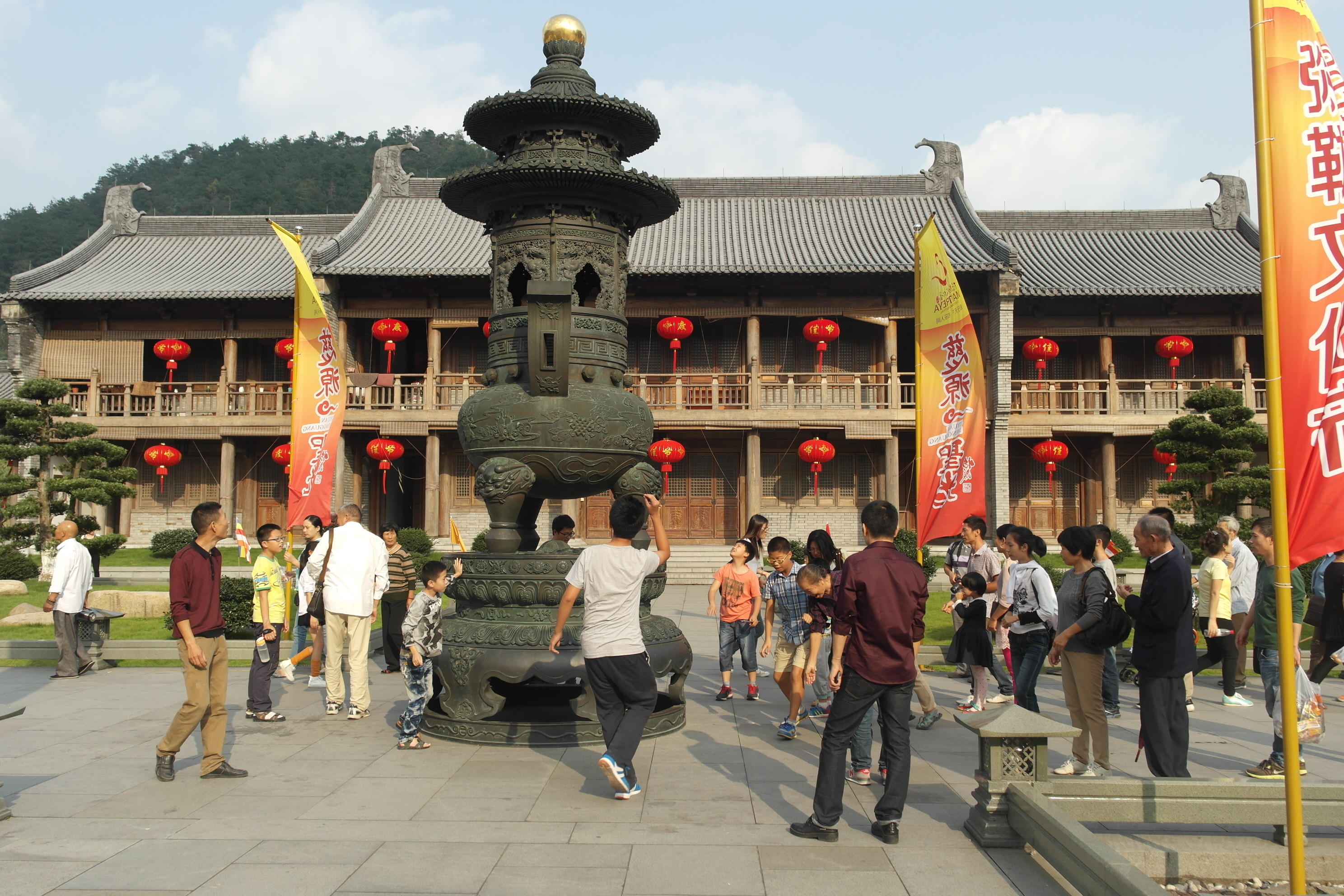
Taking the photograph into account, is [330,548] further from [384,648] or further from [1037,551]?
[1037,551]

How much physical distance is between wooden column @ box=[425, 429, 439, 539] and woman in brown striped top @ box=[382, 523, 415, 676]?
12.9 metres

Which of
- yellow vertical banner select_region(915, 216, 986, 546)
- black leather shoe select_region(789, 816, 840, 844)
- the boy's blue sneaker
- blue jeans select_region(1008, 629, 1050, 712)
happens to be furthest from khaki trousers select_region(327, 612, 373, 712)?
yellow vertical banner select_region(915, 216, 986, 546)

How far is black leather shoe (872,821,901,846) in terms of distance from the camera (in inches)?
166

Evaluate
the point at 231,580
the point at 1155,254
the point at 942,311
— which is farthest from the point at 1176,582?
the point at 1155,254

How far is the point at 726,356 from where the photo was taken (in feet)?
77.5

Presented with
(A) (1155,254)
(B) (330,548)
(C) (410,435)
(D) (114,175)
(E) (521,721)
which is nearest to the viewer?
(E) (521,721)

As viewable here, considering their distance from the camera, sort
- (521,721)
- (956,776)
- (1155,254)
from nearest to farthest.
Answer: (956,776) → (521,721) → (1155,254)

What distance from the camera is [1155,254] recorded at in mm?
24984

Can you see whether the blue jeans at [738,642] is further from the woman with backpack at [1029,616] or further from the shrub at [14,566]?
the shrub at [14,566]

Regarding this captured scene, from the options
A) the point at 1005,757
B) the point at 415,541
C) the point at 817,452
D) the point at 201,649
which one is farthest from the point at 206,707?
the point at 817,452

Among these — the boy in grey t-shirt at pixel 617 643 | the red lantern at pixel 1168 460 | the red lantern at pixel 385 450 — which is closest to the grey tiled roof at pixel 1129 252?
the red lantern at pixel 1168 460

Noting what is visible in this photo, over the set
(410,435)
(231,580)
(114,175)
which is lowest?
(231,580)

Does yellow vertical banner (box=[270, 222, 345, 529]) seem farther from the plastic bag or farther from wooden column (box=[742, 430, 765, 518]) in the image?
wooden column (box=[742, 430, 765, 518])

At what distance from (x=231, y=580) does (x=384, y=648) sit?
8.32 feet
